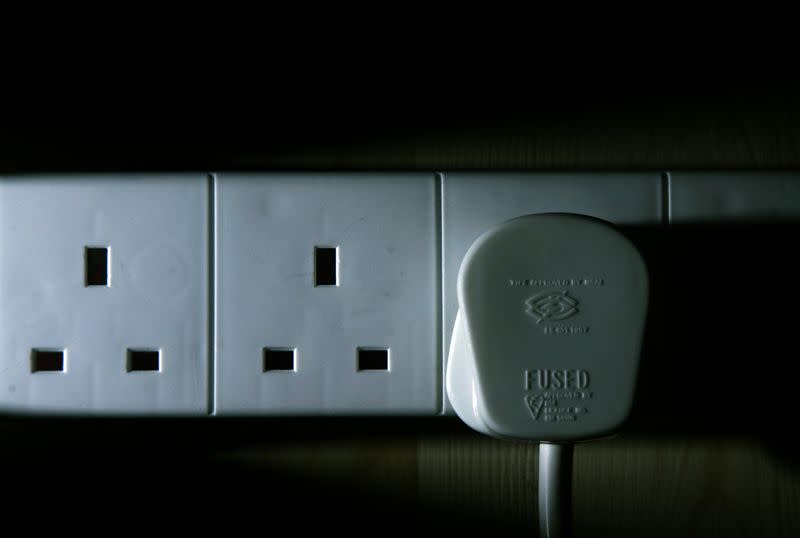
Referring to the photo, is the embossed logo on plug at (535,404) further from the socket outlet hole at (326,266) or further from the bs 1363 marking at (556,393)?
the socket outlet hole at (326,266)

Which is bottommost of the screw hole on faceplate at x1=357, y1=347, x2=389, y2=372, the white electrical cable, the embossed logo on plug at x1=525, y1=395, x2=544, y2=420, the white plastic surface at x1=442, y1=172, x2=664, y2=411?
the white electrical cable

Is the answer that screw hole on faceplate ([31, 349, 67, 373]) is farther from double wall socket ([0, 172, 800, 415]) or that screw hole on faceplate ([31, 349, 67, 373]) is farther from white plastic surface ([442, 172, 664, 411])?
white plastic surface ([442, 172, 664, 411])

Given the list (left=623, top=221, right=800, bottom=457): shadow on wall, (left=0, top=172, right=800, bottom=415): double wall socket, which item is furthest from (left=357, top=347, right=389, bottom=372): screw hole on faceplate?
(left=623, top=221, right=800, bottom=457): shadow on wall

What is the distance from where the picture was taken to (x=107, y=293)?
309 millimetres

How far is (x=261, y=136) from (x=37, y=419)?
187 mm

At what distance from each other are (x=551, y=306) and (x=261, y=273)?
15cm

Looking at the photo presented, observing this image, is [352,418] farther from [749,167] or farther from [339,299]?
[749,167]

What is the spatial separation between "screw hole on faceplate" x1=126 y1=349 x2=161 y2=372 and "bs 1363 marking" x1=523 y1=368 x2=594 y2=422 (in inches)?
7.5

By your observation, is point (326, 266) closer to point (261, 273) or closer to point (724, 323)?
point (261, 273)

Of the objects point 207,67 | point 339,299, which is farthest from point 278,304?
point 207,67

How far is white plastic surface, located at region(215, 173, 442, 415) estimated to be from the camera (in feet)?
1.00

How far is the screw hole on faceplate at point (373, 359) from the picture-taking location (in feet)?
1.02

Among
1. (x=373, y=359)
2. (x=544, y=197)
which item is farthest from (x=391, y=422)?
(x=544, y=197)

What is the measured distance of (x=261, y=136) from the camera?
1.06 feet
